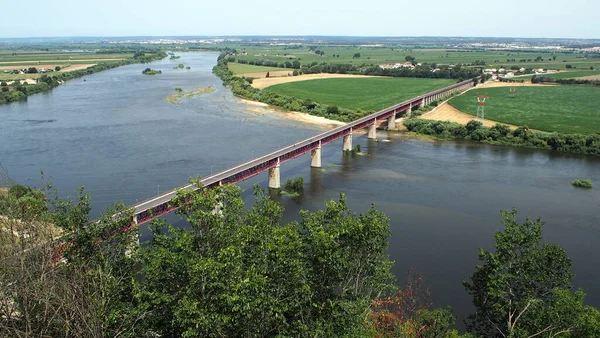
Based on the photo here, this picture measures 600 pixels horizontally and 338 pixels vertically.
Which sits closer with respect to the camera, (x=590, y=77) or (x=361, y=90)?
(x=361, y=90)

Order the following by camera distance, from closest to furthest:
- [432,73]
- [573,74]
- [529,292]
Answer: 1. [529,292]
2. [573,74]
3. [432,73]

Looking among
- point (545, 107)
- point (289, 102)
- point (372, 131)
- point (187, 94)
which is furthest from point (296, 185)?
point (187, 94)

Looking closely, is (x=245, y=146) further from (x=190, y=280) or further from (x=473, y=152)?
(x=190, y=280)

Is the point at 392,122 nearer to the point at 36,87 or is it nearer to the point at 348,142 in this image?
the point at 348,142

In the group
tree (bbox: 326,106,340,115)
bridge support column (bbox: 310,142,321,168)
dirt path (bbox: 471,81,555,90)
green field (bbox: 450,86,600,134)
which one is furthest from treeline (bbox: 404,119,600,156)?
dirt path (bbox: 471,81,555,90)

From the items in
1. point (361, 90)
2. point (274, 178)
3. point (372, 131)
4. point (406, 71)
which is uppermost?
point (406, 71)
